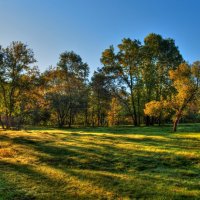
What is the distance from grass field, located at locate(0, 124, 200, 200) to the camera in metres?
10.5

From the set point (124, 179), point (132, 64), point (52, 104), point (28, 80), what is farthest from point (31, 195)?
point (52, 104)

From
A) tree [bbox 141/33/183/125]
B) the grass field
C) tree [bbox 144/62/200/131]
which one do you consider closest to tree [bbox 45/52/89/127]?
tree [bbox 141/33/183/125]

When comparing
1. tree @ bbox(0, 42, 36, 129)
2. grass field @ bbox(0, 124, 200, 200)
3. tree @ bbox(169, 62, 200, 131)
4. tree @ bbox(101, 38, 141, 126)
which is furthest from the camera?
tree @ bbox(101, 38, 141, 126)

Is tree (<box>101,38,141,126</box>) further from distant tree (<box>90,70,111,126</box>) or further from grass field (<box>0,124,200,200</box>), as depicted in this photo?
grass field (<box>0,124,200,200</box>)

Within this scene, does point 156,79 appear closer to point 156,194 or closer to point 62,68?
point 62,68

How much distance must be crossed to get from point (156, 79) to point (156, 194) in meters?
54.4

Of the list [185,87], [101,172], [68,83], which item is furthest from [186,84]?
[68,83]

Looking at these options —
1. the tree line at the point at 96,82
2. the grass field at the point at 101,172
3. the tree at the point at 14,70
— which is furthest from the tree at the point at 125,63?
the grass field at the point at 101,172

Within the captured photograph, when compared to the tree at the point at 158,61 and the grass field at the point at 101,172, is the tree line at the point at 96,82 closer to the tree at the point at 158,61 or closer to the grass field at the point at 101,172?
the tree at the point at 158,61

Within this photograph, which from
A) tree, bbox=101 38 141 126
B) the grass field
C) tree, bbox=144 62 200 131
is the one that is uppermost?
tree, bbox=101 38 141 126

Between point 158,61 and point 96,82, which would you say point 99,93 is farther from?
point 158,61

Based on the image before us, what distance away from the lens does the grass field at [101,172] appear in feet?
34.4

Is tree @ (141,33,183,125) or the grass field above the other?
tree @ (141,33,183,125)

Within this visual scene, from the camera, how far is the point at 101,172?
553 inches
